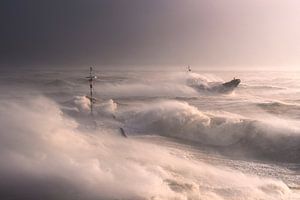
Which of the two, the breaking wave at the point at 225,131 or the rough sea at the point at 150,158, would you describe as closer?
the rough sea at the point at 150,158

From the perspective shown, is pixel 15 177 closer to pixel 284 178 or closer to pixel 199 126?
pixel 284 178

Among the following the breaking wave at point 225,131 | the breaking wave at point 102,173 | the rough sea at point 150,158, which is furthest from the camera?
the breaking wave at point 225,131

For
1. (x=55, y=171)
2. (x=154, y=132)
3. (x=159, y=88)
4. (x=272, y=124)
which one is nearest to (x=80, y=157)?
(x=55, y=171)

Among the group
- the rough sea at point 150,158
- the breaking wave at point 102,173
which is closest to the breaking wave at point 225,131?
the rough sea at point 150,158

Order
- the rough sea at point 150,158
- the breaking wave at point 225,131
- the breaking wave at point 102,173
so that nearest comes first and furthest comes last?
1. the breaking wave at point 102,173
2. the rough sea at point 150,158
3. the breaking wave at point 225,131

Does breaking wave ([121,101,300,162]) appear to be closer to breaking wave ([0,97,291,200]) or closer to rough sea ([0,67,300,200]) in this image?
rough sea ([0,67,300,200])

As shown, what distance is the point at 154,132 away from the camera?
22.9 m

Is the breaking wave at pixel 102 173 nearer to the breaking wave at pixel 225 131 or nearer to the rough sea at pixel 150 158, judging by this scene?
the rough sea at pixel 150 158

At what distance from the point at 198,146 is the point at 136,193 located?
366 inches

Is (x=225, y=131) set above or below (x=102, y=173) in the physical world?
above

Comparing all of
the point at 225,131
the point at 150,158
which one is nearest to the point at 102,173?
the point at 150,158

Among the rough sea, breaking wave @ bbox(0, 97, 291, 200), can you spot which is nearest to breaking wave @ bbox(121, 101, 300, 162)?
the rough sea

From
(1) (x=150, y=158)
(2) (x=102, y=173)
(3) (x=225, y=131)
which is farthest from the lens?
(3) (x=225, y=131)

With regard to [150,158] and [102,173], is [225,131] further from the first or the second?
[102,173]
